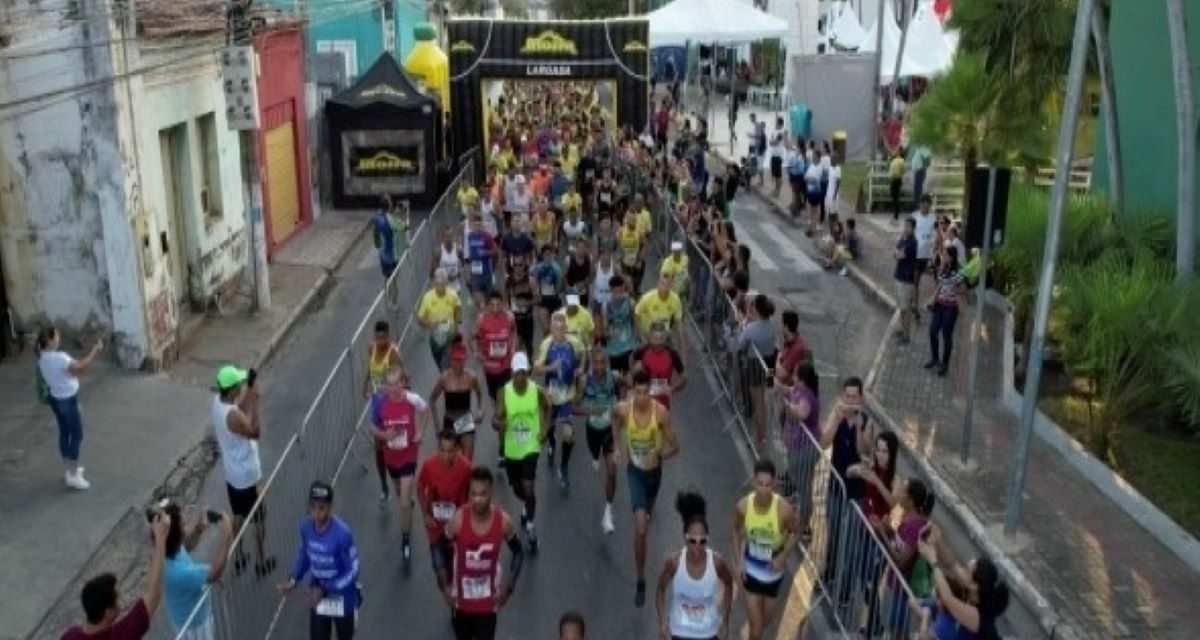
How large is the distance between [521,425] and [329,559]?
2.48 metres

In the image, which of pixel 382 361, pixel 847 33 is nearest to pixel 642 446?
pixel 382 361

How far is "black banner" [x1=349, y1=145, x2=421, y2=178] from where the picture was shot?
86.0 ft

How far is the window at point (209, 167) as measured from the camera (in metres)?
17.8

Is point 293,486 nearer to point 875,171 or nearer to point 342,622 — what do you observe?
point 342,622

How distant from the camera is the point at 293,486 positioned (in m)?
9.73

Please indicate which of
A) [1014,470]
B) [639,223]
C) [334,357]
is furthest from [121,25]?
[1014,470]

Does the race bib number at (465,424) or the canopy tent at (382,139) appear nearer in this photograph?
the race bib number at (465,424)

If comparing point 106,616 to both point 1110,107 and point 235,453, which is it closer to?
point 235,453

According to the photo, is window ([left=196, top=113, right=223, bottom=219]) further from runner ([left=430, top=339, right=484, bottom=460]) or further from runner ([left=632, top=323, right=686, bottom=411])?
runner ([left=632, top=323, right=686, bottom=411])

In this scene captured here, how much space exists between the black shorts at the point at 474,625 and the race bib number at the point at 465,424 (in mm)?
2856

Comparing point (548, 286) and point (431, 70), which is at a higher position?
point (431, 70)

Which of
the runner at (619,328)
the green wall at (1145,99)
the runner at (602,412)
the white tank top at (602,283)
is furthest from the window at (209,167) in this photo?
the green wall at (1145,99)

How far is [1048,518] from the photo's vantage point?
10.7m

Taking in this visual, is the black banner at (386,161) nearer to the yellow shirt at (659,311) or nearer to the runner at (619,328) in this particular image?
the runner at (619,328)
